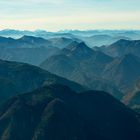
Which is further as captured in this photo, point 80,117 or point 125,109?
point 125,109

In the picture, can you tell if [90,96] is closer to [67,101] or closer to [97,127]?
[67,101]

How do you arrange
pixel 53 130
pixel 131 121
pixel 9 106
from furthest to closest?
1. pixel 9 106
2. pixel 131 121
3. pixel 53 130

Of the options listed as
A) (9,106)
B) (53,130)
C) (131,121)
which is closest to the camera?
(53,130)

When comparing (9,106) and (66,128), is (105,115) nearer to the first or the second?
(66,128)

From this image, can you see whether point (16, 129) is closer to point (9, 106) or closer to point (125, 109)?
point (9, 106)

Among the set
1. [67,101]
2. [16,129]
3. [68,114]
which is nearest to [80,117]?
[68,114]

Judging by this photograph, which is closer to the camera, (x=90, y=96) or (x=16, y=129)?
(x=16, y=129)

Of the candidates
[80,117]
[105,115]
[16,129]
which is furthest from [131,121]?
[16,129]
